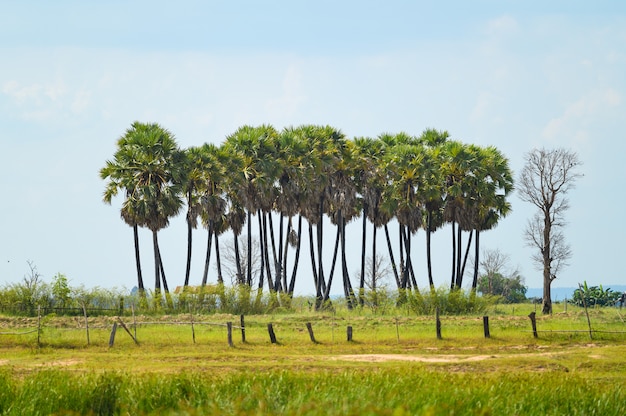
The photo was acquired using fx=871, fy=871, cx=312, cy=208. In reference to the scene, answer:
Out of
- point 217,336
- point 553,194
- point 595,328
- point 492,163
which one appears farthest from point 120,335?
point 492,163

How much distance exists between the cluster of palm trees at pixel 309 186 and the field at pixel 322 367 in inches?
381

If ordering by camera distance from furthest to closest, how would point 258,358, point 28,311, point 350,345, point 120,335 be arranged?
1. point 28,311
2. point 120,335
3. point 350,345
4. point 258,358

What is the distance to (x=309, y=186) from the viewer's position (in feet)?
208

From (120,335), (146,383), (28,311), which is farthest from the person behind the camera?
(28,311)

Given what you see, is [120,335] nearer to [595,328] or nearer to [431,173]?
[595,328]

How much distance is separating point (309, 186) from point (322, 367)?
120 ft

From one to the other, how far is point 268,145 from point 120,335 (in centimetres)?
2617

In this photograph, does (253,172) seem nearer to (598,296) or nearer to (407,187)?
(407,187)

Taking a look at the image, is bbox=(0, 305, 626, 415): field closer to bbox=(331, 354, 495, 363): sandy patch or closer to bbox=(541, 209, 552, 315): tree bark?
bbox=(331, 354, 495, 363): sandy patch

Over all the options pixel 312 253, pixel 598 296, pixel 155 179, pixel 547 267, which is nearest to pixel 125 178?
pixel 155 179

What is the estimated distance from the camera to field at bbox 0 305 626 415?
14.2 metres

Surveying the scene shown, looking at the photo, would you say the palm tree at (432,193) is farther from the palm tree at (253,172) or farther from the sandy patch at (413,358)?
the sandy patch at (413,358)

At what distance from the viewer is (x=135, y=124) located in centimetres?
5825

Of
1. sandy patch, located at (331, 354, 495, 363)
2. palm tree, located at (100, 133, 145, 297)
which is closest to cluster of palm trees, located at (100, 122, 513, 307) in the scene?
palm tree, located at (100, 133, 145, 297)
